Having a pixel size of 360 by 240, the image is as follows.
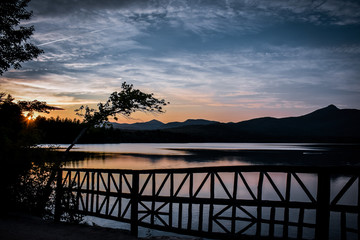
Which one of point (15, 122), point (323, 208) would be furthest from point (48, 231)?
point (323, 208)

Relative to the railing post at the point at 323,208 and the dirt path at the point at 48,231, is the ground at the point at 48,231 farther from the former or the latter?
the railing post at the point at 323,208

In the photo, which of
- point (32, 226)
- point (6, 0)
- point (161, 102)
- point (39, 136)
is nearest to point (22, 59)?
point (6, 0)

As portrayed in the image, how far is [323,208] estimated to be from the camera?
25.2 ft

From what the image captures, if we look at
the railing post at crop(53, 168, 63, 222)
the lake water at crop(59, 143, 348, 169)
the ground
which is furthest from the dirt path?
the lake water at crop(59, 143, 348, 169)

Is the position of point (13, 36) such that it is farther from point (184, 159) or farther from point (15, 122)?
point (184, 159)

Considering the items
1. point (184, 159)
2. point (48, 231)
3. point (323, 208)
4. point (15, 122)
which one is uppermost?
point (15, 122)

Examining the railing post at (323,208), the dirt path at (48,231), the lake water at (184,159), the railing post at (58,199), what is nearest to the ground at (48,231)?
the dirt path at (48,231)

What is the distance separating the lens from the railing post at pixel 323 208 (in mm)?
7574

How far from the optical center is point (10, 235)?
9320mm

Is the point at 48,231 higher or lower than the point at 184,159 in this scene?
higher

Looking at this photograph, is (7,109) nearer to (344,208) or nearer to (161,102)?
(161,102)

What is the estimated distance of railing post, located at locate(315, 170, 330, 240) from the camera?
7.57 meters

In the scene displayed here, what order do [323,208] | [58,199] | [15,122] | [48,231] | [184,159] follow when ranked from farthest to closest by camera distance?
[184,159]
[15,122]
[58,199]
[48,231]
[323,208]

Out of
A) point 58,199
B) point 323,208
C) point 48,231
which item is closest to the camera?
point 323,208
